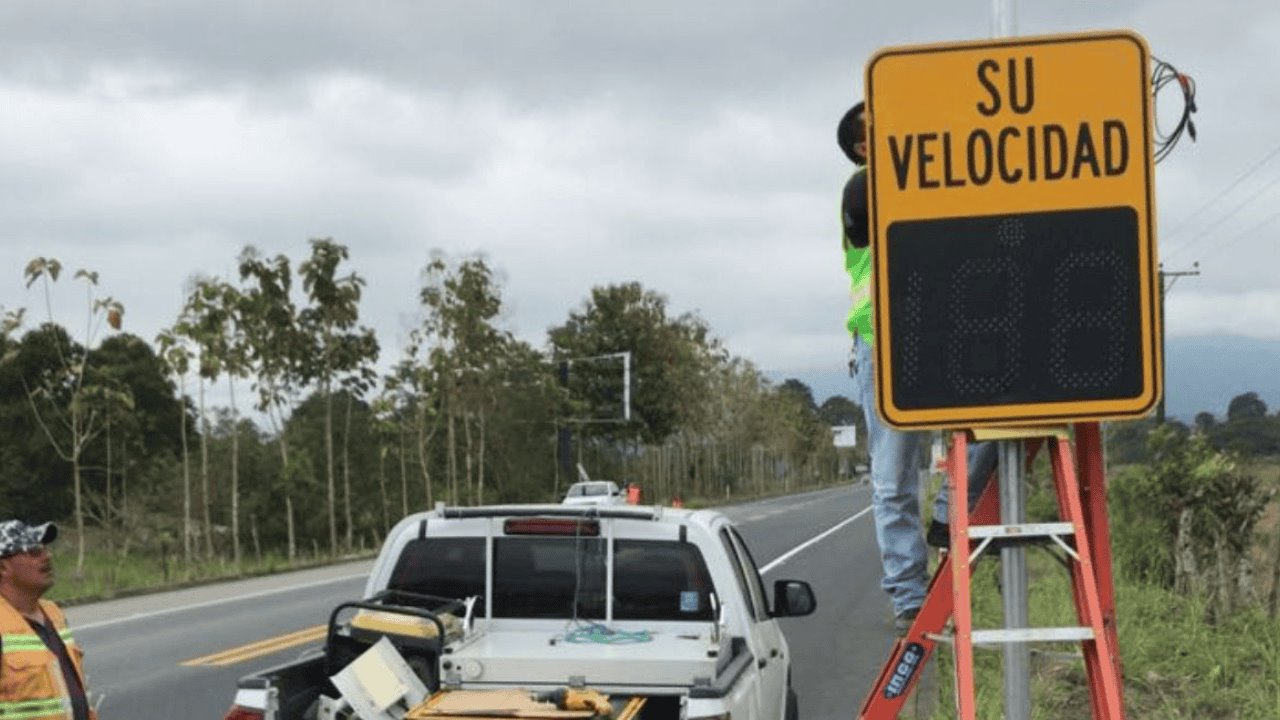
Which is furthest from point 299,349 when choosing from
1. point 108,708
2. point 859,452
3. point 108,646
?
point 859,452

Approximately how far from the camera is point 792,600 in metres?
7.31

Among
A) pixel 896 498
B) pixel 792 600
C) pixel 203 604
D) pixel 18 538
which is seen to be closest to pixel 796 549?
pixel 203 604

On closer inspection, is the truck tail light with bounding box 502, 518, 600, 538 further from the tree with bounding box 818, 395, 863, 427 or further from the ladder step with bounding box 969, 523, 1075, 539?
the tree with bounding box 818, 395, 863, 427

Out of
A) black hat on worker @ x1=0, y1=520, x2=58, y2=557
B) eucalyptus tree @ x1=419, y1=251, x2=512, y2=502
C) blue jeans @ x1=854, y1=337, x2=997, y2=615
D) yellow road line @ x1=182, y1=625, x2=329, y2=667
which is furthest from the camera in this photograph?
eucalyptus tree @ x1=419, y1=251, x2=512, y2=502

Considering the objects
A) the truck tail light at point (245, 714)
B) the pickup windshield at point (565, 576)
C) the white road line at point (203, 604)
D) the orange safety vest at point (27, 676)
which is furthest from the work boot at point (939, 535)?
the white road line at point (203, 604)

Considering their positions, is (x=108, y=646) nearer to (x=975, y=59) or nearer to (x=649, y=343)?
(x=975, y=59)

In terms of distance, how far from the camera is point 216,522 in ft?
166

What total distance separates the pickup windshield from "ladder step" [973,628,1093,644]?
3184 mm

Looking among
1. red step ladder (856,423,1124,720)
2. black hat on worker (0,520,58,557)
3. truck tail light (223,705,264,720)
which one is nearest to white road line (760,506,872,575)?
black hat on worker (0,520,58,557)

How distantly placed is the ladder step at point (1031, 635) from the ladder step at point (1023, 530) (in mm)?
224

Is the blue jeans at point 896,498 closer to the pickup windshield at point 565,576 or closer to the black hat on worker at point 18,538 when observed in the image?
the pickup windshield at point 565,576

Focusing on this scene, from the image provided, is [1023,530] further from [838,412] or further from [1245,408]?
[838,412]

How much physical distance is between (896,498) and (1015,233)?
236cm

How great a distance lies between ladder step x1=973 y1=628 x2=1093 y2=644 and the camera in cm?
352
